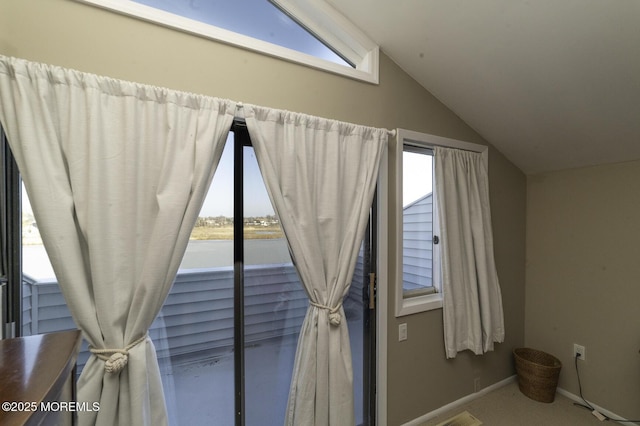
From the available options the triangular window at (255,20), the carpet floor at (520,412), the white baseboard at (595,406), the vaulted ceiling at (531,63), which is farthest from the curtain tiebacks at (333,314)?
the white baseboard at (595,406)

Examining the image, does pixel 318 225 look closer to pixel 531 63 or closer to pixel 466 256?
pixel 466 256

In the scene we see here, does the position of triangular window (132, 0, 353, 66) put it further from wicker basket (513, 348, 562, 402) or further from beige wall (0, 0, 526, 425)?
wicker basket (513, 348, 562, 402)

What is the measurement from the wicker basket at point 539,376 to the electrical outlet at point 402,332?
1.20 m

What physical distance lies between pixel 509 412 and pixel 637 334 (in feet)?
3.42

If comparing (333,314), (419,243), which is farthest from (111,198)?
(419,243)

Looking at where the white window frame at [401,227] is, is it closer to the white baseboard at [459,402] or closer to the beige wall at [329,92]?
the beige wall at [329,92]

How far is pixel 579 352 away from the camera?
214 centimetres

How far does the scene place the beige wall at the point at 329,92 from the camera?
111 cm

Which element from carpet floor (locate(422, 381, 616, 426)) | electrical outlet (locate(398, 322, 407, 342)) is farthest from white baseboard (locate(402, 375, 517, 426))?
electrical outlet (locate(398, 322, 407, 342))

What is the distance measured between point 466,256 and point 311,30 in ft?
6.40

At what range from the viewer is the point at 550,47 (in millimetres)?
1429

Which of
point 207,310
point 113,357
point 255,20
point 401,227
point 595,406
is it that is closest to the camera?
point 113,357

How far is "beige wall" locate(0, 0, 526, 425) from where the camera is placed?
1.11m

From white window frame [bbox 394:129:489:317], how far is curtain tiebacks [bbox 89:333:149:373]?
4.96 feet
